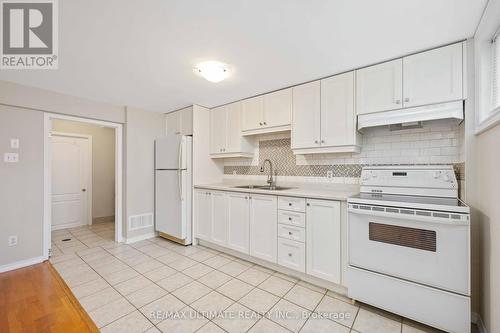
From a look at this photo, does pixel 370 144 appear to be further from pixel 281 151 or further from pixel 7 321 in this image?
pixel 7 321

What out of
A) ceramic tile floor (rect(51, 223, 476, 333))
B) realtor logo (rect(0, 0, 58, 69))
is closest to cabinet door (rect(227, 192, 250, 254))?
ceramic tile floor (rect(51, 223, 476, 333))

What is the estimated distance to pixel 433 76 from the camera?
1896 mm

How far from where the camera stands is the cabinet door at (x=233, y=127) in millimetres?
3360

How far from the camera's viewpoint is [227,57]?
209 centimetres

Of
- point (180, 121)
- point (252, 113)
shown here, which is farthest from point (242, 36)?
point (180, 121)

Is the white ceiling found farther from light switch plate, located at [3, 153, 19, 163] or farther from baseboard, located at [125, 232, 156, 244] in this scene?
baseboard, located at [125, 232, 156, 244]

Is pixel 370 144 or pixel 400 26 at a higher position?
pixel 400 26

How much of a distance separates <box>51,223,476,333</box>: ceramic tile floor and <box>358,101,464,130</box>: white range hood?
1716 millimetres

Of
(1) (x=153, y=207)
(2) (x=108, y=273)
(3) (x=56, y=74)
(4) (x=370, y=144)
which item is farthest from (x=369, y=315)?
(3) (x=56, y=74)

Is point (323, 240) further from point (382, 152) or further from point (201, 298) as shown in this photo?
point (201, 298)

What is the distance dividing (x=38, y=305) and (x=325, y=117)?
135 inches

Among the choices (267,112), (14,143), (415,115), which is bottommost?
(14,143)

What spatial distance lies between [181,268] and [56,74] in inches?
105

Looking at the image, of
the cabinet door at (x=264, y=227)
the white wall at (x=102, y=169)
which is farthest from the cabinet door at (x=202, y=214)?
the white wall at (x=102, y=169)
